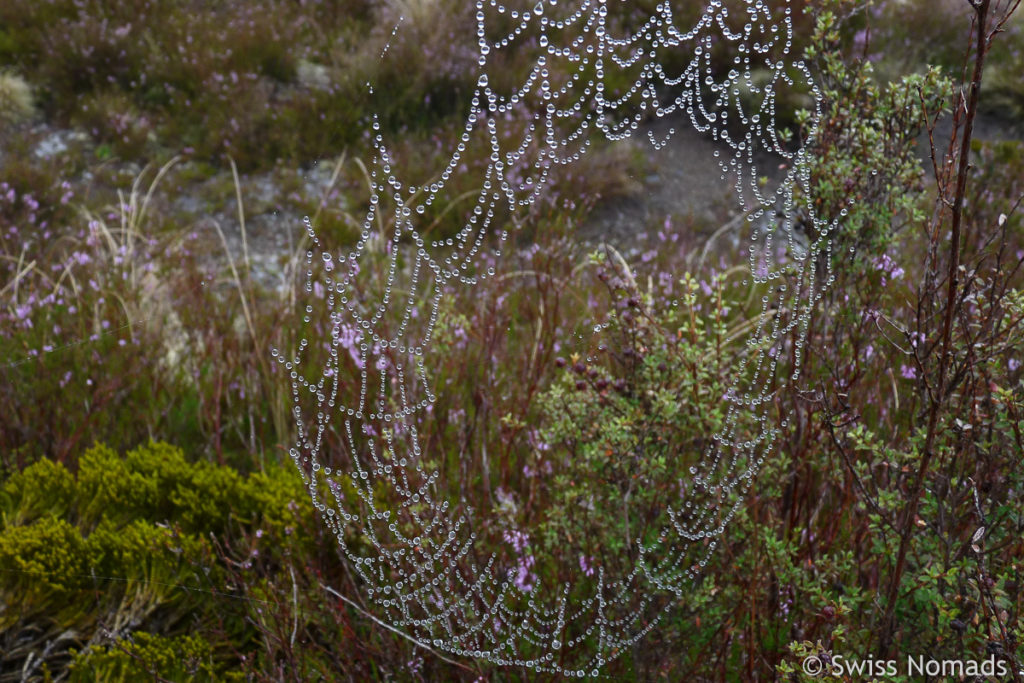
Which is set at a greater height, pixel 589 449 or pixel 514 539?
pixel 589 449

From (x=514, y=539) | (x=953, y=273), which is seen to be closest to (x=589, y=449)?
(x=514, y=539)

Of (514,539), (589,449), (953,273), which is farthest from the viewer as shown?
(514,539)

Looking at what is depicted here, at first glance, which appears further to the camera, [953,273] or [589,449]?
[589,449]

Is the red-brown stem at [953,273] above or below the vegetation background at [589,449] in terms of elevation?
above

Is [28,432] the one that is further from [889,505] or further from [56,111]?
[56,111]

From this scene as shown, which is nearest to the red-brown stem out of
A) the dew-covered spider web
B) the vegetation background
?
the vegetation background

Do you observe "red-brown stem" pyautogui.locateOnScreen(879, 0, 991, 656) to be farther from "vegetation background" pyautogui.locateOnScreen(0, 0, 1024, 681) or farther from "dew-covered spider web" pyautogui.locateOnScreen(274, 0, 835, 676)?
"dew-covered spider web" pyautogui.locateOnScreen(274, 0, 835, 676)

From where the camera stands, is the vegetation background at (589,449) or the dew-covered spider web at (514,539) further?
the dew-covered spider web at (514,539)

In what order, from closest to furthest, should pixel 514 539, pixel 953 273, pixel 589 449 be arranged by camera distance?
pixel 953 273 → pixel 589 449 → pixel 514 539

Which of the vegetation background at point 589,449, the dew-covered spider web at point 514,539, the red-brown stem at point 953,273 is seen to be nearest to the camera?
the red-brown stem at point 953,273

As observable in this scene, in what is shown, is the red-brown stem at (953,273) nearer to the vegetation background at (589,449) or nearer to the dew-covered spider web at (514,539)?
the vegetation background at (589,449)

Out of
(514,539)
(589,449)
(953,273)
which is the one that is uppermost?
(953,273)

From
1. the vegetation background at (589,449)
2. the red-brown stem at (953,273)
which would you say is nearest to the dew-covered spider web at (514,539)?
the vegetation background at (589,449)

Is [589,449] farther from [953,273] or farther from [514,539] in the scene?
[953,273]
